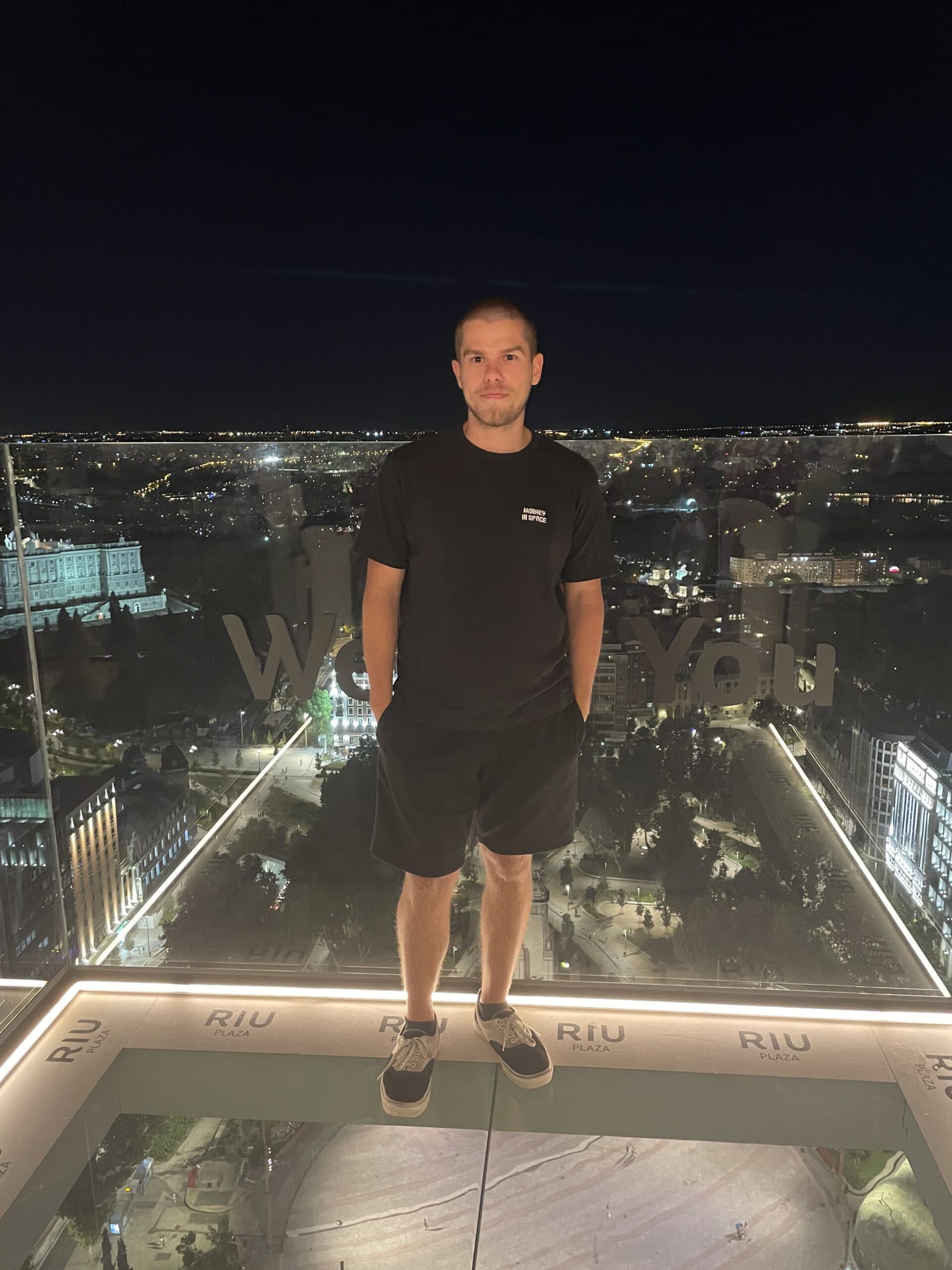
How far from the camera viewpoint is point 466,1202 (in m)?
1.40

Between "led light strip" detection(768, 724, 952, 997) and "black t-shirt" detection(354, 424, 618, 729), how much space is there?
95 centimetres

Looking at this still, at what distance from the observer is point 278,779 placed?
2104 millimetres

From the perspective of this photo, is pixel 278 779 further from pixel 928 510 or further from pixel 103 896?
pixel 928 510

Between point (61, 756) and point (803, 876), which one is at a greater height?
point (61, 756)

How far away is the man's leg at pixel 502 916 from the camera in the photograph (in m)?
1.67

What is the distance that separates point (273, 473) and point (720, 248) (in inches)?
90.4

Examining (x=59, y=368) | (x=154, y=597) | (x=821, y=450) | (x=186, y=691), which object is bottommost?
(x=186, y=691)

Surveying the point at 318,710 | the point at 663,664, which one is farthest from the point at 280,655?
the point at 663,664

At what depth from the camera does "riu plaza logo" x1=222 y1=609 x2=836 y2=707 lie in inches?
77.0

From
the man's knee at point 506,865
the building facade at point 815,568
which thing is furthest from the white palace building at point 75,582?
the building facade at point 815,568

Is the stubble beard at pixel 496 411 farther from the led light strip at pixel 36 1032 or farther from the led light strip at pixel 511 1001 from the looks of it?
the led light strip at pixel 36 1032

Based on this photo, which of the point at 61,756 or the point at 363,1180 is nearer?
the point at 363,1180

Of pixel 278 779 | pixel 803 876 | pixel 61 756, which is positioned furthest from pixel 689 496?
pixel 61 756

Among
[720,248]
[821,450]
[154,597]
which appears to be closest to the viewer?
[821,450]
